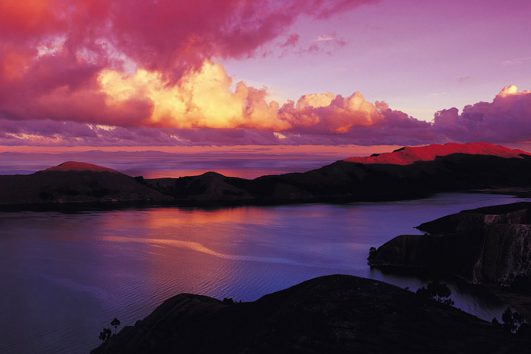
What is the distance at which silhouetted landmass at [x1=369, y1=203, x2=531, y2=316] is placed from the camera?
76625mm

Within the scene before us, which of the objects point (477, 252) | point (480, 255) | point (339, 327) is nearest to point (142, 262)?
point (477, 252)

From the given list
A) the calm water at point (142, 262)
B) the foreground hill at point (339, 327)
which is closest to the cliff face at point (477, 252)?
the calm water at point (142, 262)

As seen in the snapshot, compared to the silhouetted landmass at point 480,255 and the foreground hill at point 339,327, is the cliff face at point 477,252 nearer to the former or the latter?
the silhouetted landmass at point 480,255

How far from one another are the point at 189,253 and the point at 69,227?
64.6 metres

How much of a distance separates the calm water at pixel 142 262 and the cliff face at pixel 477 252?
765 centimetres

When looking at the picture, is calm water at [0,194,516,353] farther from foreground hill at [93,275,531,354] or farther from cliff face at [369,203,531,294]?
foreground hill at [93,275,531,354]

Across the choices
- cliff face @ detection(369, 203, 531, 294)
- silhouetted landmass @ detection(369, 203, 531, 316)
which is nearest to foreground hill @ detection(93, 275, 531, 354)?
silhouetted landmass @ detection(369, 203, 531, 316)

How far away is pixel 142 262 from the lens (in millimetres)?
100875

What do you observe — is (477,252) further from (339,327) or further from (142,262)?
(142,262)

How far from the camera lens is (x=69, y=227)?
15662 cm

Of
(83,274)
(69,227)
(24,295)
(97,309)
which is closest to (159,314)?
(97,309)

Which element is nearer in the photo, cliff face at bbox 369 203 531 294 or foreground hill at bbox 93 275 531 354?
foreground hill at bbox 93 275 531 354

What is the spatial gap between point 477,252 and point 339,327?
61.0 meters

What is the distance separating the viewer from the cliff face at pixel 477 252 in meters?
77.4
